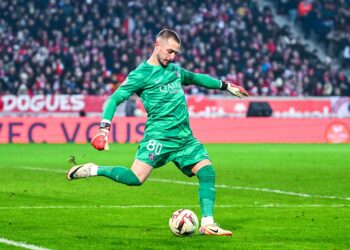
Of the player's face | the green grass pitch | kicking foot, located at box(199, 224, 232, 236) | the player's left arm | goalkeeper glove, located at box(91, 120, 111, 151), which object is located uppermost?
the player's face

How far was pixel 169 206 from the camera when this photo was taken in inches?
516

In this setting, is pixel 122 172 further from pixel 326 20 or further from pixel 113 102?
pixel 326 20

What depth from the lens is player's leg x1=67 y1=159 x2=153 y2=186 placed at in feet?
33.1

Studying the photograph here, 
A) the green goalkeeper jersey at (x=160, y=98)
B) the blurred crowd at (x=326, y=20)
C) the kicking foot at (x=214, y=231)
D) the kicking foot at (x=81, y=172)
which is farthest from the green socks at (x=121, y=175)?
the blurred crowd at (x=326, y=20)

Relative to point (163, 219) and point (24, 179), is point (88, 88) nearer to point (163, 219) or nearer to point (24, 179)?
point (24, 179)

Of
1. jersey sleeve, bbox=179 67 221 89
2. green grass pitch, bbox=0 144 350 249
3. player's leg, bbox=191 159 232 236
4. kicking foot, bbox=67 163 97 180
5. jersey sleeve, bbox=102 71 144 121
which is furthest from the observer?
jersey sleeve, bbox=179 67 221 89

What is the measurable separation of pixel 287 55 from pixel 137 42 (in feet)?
22.9

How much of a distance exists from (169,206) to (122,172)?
3035 mm

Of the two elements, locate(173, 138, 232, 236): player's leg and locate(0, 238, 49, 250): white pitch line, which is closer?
locate(0, 238, 49, 250): white pitch line

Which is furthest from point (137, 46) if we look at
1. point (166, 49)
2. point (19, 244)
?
point (19, 244)

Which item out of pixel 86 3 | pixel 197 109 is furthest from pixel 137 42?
pixel 197 109

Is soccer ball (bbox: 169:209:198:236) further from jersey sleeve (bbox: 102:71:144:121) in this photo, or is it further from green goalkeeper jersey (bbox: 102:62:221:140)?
jersey sleeve (bbox: 102:71:144:121)

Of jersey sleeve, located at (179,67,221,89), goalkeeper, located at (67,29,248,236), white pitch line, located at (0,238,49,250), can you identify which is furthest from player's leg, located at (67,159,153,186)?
white pitch line, located at (0,238,49,250)

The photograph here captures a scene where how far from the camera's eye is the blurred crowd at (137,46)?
37844 millimetres
